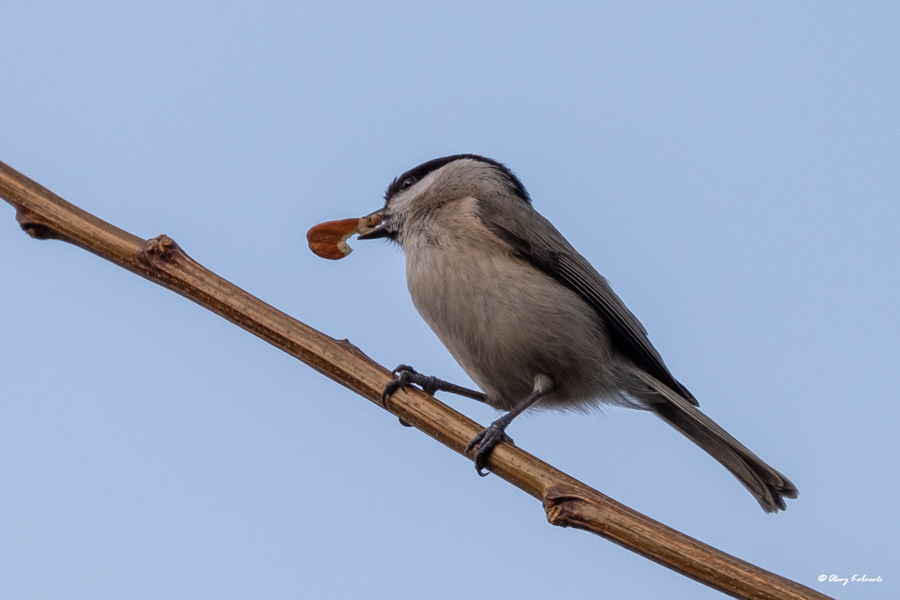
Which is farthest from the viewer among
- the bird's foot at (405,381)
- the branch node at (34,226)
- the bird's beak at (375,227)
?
the bird's beak at (375,227)

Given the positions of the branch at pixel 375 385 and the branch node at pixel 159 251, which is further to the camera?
the branch node at pixel 159 251

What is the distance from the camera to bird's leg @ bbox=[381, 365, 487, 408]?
2.55m

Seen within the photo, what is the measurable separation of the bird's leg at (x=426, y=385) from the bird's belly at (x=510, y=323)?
0.12 metres

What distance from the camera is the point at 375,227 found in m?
4.25

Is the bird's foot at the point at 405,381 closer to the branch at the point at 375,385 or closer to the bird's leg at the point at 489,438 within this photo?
the branch at the point at 375,385

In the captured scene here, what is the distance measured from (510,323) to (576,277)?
576mm

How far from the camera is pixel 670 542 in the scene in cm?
211

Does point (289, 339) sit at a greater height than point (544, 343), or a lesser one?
lesser

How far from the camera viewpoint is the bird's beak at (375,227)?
4180mm

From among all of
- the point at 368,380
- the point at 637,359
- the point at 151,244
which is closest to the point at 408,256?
the point at 637,359

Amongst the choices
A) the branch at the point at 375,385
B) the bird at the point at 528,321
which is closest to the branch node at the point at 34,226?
the branch at the point at 375,385

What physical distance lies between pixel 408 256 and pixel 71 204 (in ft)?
6.21

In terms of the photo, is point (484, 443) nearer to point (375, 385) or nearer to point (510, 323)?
point (375, 385)

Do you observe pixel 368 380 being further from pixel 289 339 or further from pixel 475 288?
pixel 475 288
